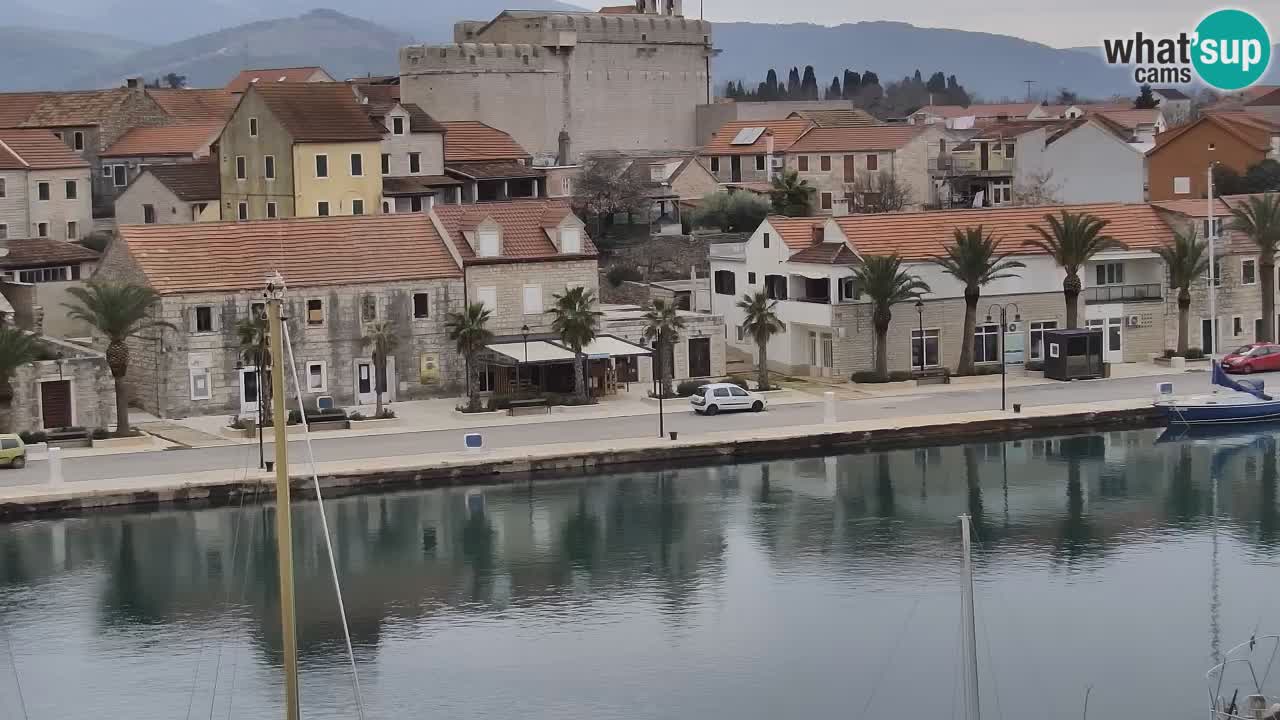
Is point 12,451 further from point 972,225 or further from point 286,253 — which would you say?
point 972,225

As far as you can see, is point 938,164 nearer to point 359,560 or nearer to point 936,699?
point 359,560

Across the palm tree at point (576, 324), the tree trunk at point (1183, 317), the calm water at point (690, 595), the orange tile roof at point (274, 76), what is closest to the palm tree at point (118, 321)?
the calm water at point (690, 595)

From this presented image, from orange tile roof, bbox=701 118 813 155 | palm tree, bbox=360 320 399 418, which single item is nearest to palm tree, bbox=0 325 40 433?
palm tree, bbox=360 320 399 418

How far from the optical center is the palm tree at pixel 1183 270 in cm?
5866

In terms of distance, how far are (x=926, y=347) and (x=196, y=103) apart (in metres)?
54.1

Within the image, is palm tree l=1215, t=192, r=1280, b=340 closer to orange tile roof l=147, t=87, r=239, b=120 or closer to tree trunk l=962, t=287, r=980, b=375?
tree trunk l=962, t=287, r=980, b=375

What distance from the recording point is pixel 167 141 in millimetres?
86312

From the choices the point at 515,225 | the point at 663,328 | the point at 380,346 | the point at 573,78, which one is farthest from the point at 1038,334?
the point at 573,78

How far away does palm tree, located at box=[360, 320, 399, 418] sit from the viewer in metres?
51.1

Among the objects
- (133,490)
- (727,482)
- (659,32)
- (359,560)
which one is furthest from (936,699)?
(659,32)

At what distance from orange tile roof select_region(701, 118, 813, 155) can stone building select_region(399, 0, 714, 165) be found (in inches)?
339

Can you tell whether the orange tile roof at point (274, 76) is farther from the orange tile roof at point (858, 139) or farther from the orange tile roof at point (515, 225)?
the orange tile roof at point (515, 225)

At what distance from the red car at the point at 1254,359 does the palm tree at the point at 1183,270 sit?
4.91 ft

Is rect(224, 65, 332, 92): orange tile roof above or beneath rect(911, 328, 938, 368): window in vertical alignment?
above
